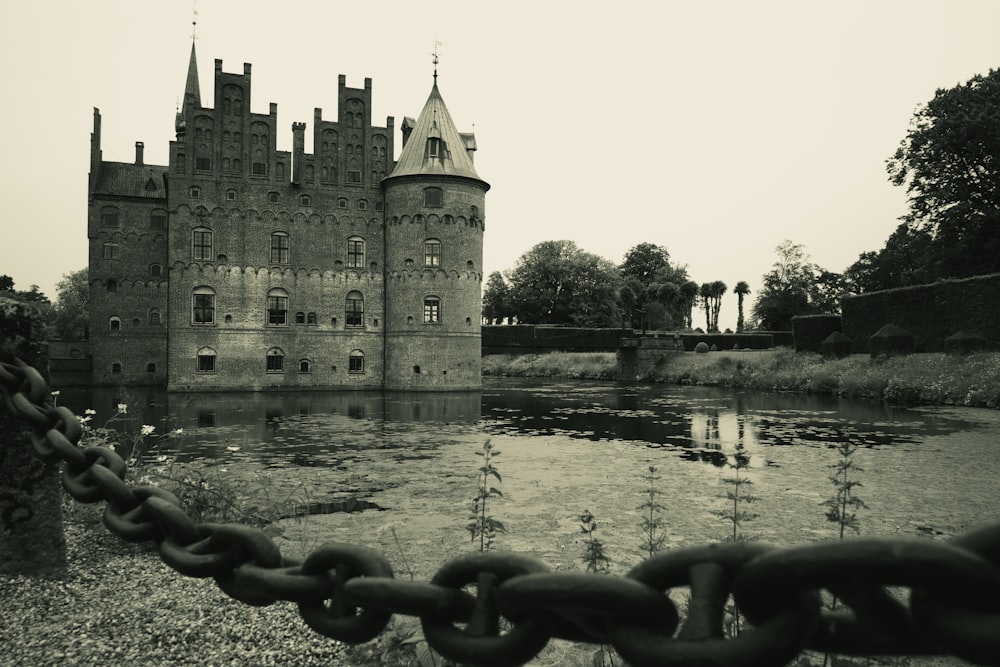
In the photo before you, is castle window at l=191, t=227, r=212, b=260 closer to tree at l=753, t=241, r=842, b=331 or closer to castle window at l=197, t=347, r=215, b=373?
castle window at l=197, t=347, r=215, b=373

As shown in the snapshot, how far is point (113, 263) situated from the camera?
31922mm

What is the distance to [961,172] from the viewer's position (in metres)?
30.4

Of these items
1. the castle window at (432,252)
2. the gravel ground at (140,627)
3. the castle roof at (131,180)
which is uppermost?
the castle roof at (131,180)

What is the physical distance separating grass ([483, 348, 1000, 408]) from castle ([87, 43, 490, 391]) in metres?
10.9

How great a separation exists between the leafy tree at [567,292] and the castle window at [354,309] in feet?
112

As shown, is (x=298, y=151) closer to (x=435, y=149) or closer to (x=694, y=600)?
(x=435, y=149)

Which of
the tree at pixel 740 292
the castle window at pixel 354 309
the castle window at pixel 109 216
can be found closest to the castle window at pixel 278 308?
the castle window at pixel 354 309

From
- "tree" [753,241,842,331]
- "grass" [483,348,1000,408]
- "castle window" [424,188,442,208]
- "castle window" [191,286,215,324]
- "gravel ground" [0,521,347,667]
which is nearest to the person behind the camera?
"gravel ground" [0,521,347,667]

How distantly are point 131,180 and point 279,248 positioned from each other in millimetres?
10655

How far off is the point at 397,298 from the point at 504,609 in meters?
30.1

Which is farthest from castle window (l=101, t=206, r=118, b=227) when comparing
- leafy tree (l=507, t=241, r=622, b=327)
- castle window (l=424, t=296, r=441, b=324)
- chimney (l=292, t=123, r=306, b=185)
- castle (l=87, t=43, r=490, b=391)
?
leafy tree (l=507, t=241, r=622, b=327)

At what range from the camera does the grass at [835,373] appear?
1967 centimetres

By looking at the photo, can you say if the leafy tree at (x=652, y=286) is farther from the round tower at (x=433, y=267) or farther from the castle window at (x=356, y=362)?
the castle window at (x=356, y=362)

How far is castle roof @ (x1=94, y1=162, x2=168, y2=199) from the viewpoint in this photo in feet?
108
